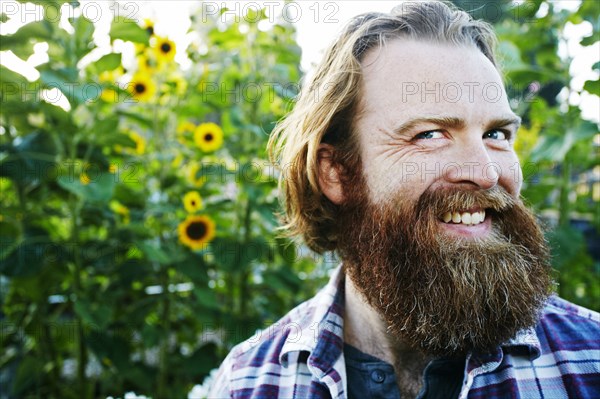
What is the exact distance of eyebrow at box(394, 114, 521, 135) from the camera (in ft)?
4.56

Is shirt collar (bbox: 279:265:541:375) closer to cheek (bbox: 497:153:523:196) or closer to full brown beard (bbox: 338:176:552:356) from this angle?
full brown beard (bbox: 338:176:552:356)

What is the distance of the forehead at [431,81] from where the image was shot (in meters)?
1.41

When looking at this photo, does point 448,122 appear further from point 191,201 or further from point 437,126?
point 191,201

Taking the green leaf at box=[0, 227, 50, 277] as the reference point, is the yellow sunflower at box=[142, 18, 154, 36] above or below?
above

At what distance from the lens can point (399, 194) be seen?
1.45 meters

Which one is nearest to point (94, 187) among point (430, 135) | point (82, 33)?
point (82, 33)

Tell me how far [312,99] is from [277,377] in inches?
32.6

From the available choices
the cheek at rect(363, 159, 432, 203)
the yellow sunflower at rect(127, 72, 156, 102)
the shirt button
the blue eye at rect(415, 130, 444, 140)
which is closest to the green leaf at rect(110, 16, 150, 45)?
the yellow sunflower at rect(127, 72, 156, 102)

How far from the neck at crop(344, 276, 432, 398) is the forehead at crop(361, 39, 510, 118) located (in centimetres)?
56

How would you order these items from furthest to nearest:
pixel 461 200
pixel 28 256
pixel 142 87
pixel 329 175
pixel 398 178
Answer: pixel 142 87 < pixel 28 256 < pixel 329 175 < pixel 398 178 < pixel 461 200

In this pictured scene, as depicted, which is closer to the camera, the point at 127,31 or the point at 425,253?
the point at 425,253

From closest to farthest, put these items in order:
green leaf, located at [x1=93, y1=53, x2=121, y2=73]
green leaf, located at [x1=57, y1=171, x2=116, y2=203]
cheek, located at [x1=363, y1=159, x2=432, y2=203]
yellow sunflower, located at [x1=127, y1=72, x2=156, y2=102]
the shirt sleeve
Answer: cheek, located at [x1=363, y1=159, x2=432, y2=203] < the shirt sleeve < green leaf, located at [x1=57, y1=171, x2=116, y2=203] < green leaf, located at [x1=93, y1=53, x2=121, y2=73] < yellow sunflower, located at [x1=127, y1=72, x2=156, y2=102]

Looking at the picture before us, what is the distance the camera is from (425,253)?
4.59 ft

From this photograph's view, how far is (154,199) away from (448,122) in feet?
4.75
